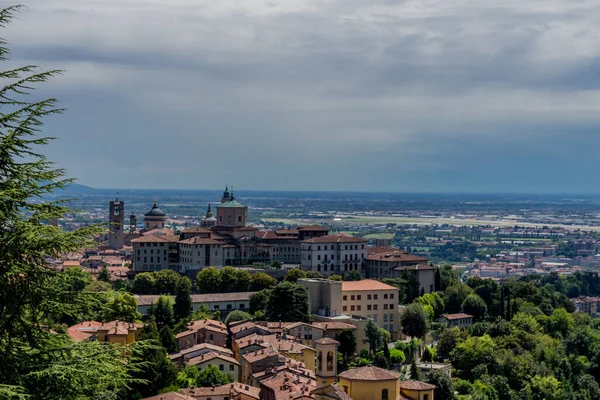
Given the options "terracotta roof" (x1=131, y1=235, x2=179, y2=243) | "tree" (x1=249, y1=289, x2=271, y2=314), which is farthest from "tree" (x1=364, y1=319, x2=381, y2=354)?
"terracotta roof" (x1=131, y1=235, x2=179, y2=243)

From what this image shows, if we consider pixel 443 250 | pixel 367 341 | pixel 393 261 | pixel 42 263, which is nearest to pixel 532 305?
pixel 393 261

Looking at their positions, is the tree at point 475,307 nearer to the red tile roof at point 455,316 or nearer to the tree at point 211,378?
the red tile roof at point 455,316

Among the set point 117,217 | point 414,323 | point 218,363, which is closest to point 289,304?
point 414,323

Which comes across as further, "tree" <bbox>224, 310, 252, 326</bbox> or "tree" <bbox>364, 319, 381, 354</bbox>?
"tree" <bbox>224, 310, 252, 326</bbox>

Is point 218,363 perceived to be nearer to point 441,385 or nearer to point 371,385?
point 441,385

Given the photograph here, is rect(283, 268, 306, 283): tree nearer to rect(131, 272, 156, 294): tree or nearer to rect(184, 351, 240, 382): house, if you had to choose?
rect(131, 272, 156, 294): tree

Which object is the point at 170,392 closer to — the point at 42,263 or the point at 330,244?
the point at 42,263

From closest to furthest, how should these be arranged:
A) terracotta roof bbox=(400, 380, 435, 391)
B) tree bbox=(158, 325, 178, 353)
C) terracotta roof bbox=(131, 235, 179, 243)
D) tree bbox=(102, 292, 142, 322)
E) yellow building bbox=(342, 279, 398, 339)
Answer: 1. terracotta roof bbox=(400, 380, 435, 391)
2. tree bbox=(158, 325, 178, 353)
3. tree bbox=(102, 292, 142, 322)
4. yellow building bbox=(342, 279, 398, 339)
5. terracotta roof bbox=(131, 235, 179, 243)
